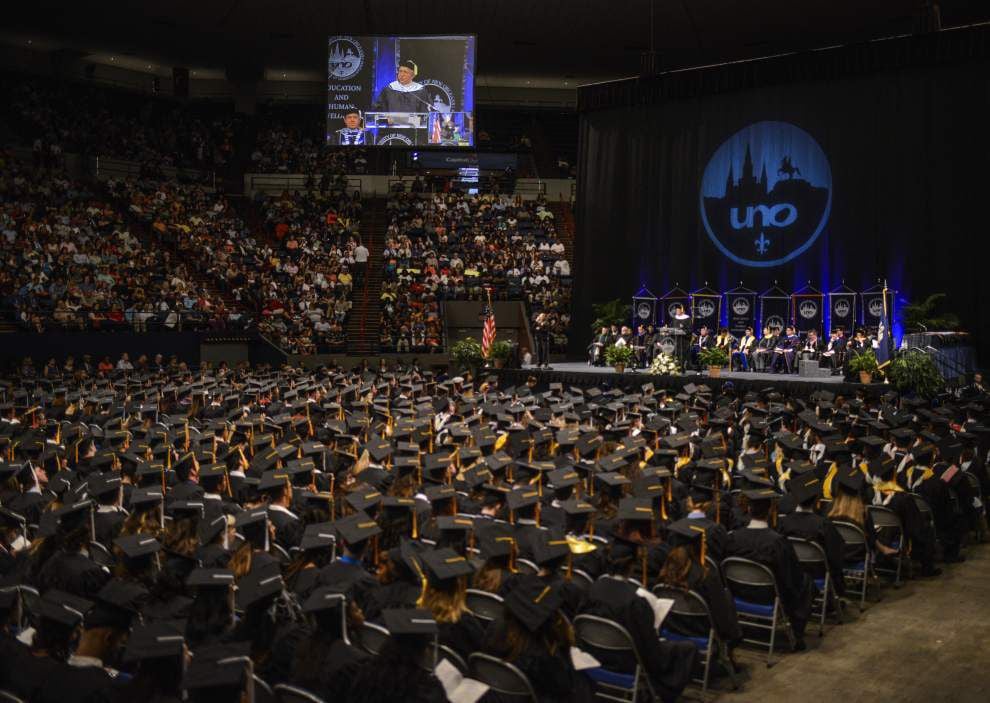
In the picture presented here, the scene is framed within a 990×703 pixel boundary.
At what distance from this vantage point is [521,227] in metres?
34.6

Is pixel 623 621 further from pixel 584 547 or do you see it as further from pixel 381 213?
pixel 381 213

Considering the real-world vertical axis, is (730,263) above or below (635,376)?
above

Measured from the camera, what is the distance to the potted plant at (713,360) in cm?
2091

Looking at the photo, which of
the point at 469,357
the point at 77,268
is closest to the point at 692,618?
the point at 469,357

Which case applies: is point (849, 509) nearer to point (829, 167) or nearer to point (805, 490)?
point (805, 490)

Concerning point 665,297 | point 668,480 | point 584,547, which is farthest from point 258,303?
point 584,547

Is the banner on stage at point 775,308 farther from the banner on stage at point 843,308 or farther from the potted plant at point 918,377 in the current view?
the potted plant at point 918,377

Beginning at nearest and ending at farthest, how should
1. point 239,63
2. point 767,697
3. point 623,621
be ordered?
point 623,621, point 767,697, point 239,63

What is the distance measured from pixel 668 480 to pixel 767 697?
3.34 m

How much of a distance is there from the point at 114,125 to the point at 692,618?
3550cm

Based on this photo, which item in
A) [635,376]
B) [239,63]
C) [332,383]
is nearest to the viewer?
[332,383]

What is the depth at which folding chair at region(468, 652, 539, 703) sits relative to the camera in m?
4.41

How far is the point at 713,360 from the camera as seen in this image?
21062 millimetres

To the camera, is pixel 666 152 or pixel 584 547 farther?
pixel 666 152
